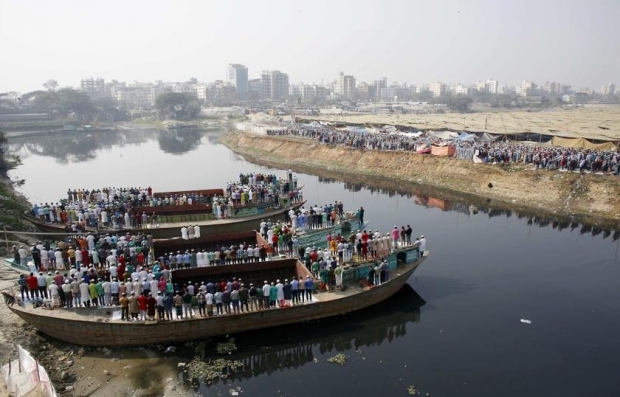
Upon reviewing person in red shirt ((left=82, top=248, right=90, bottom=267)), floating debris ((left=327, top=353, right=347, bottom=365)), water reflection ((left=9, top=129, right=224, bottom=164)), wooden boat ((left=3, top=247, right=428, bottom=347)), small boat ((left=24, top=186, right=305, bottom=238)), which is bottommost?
water reflection ((left=9, top=129, right=224, bottom=164))

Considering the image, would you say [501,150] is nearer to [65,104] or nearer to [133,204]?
[133,204]

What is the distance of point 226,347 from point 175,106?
151 meters

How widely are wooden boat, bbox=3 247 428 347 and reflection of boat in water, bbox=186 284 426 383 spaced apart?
388mm

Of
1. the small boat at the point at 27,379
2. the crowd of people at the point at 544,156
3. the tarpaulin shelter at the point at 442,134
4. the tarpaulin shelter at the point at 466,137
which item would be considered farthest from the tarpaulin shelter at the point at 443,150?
the small boat at the point at 27,379

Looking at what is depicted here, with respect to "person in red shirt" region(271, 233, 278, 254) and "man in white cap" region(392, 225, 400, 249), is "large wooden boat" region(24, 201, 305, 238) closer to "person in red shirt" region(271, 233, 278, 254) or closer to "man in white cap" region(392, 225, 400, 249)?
"person in red shirt" region(271, 233, 278, 254)

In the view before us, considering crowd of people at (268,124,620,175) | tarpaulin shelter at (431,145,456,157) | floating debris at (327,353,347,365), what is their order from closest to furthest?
floating debris at (327,353,347,365) < crowd of people at (268,124,620,175) < tarpaulin shelter at (431,145,456,157)

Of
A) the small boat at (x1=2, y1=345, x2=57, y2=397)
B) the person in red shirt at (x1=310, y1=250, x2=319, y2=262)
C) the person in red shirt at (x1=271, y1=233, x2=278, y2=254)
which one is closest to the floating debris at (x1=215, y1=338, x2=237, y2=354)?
the person in red shirt at (x1=310, y1=250, x2=319, y2=262)

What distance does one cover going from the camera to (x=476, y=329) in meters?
19.0

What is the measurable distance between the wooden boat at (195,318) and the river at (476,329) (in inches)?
27.3

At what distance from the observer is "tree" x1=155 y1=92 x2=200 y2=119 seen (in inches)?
6137

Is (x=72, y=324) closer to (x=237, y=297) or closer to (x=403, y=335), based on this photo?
(x=237, y=297)

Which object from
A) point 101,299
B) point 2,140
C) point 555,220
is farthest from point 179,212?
point 2,140

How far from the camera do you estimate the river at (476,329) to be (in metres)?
15.7

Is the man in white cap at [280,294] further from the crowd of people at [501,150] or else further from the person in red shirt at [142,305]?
the crowd of people at [501,150]
